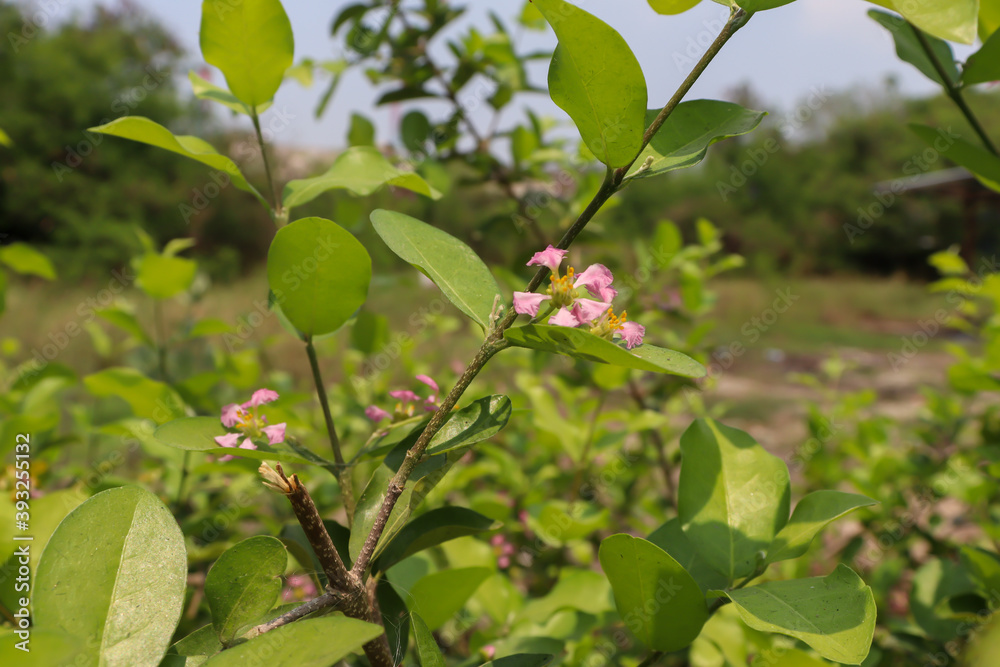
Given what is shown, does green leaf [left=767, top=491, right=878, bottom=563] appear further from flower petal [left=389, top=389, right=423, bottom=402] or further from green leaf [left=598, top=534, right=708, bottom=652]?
flower petal [left=389, top=389, right=423, bottom=402]

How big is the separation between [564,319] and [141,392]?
1.99 ft

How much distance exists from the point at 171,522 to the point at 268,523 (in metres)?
0.82

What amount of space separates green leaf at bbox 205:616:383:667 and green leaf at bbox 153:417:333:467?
11cm

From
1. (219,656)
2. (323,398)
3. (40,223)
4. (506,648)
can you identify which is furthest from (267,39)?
(40,223)

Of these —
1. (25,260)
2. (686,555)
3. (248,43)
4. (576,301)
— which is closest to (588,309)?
(576,301)

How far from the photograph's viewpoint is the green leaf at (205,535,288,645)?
13.8 inches

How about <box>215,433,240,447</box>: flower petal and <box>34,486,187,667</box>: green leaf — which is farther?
<box>215,433,240,447</box>: flower petal

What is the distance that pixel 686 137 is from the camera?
400 mm

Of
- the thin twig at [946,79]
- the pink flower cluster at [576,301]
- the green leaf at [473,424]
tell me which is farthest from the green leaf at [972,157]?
the green leaf at [473,424]

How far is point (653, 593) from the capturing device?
16.0 inches

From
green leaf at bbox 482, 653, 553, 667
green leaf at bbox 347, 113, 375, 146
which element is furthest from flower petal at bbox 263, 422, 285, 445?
green leaf at bbox 347, 113, 375, 146

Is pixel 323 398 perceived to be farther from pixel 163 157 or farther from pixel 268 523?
pixel 163 157

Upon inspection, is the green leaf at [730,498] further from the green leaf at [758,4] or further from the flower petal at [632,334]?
the green leaf at [758,4]

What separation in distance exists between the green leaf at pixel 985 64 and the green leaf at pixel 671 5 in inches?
11.6
